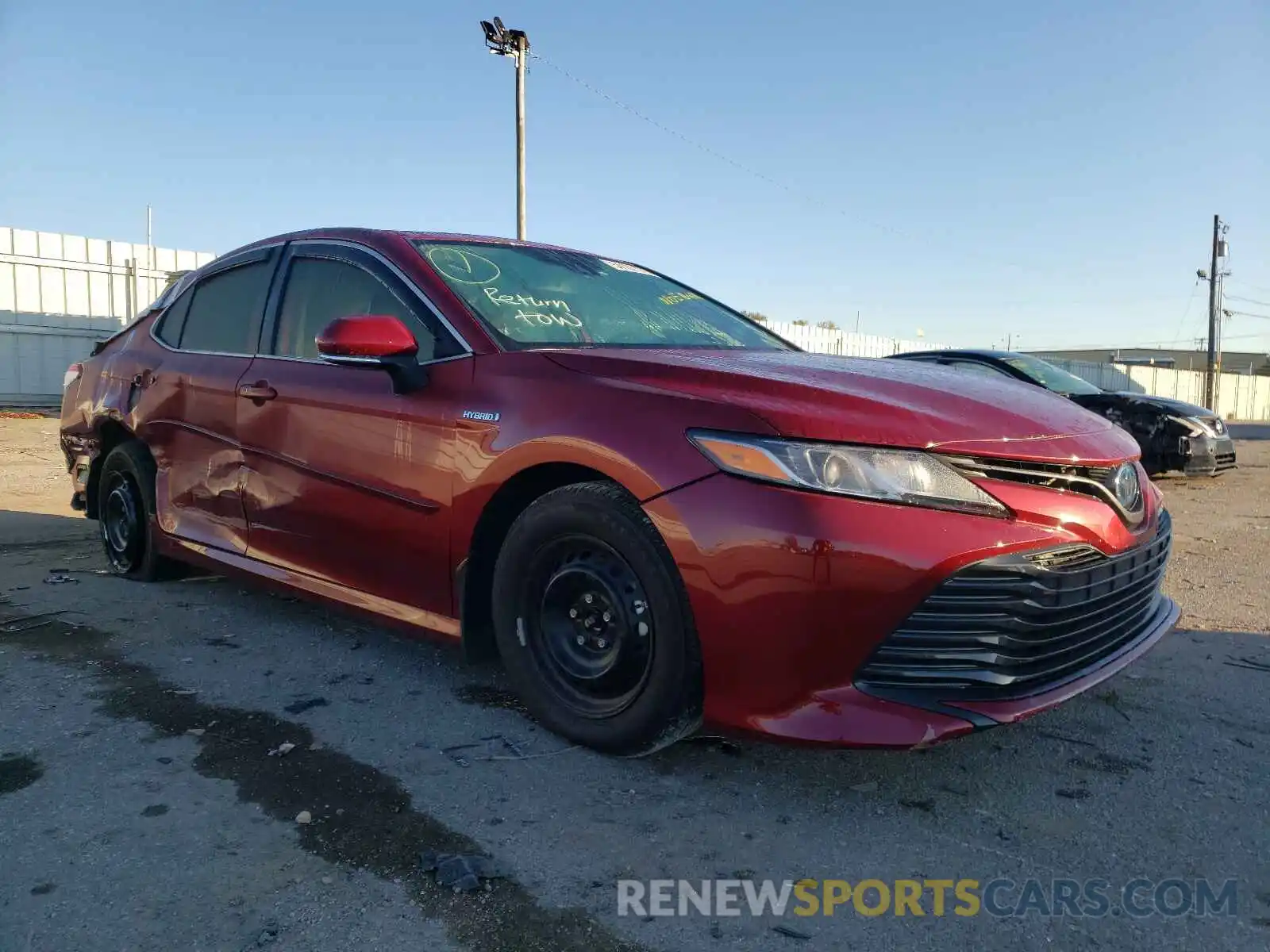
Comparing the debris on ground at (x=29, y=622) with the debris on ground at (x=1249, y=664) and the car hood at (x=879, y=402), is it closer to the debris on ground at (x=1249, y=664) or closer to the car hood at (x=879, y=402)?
the car hood at (x=879, y=402)

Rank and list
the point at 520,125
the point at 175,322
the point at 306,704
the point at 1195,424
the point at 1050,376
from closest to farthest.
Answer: the point at 306,704, the point at 175,322, the point at 1195,424, the point at 1050,376, the point at 520,125

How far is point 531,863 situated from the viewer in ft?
6.68

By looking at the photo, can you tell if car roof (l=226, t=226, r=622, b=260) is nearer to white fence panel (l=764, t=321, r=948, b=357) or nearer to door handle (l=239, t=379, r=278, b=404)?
door handle (l=239, t=379, r=278, b=404)

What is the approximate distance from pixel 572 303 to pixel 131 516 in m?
2.63

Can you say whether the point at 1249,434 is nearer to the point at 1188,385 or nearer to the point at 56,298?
the point at 1188,385

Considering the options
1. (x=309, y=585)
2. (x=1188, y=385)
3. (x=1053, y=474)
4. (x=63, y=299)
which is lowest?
(x=309, y=585)

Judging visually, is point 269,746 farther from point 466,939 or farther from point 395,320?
point 395,320

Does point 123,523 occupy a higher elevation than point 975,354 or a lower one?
lower

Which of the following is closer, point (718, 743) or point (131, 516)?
point (718, 743)

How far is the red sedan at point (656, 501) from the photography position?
213cm

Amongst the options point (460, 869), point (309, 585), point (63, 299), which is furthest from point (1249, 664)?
point (63, 299)

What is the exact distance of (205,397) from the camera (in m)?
3.84

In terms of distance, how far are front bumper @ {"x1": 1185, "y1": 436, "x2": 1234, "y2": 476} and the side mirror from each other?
7994 mm

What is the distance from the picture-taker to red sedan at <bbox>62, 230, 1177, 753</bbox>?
6.98 feet
